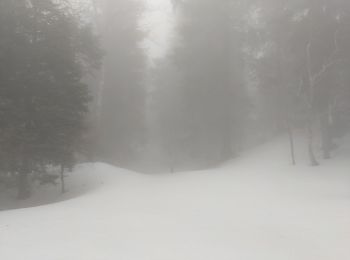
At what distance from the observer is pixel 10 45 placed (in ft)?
51.0

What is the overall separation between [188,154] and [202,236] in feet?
75.8

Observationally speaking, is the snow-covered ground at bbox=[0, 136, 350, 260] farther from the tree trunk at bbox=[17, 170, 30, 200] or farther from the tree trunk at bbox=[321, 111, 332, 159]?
the tree trunk at bbox=[17, 170, 30, 200]

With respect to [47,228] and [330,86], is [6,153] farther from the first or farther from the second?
[330,86]

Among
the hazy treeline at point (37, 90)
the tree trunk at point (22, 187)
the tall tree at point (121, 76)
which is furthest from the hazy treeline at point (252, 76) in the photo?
the tree trunk at point (22, 187)

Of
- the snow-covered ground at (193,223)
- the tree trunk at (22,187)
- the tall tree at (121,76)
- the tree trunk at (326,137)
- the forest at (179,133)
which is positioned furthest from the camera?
the tall tree at (121,76)

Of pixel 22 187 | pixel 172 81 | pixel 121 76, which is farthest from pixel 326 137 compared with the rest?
pixel 121 76

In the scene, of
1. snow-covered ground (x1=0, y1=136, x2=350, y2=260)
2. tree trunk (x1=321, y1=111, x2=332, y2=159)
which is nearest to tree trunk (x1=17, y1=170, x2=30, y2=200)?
snow-covered ground (x1=0, y1=136, x2=350, y2=260)

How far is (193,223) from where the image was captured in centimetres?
977

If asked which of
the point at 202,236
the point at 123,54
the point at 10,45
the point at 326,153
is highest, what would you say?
the point at 123,54

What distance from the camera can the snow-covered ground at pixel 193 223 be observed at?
24.7 ft

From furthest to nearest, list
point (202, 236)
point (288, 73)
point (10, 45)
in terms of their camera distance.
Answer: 1. point (288, 73)
2. point (10, 45)
3. point (202, 236)

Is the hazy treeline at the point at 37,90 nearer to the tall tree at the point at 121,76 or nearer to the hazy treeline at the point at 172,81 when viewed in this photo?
the hazy treeline at the point at 172,81

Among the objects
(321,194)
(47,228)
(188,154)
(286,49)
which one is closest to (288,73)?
(286,49)

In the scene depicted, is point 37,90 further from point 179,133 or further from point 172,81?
point 172,81
